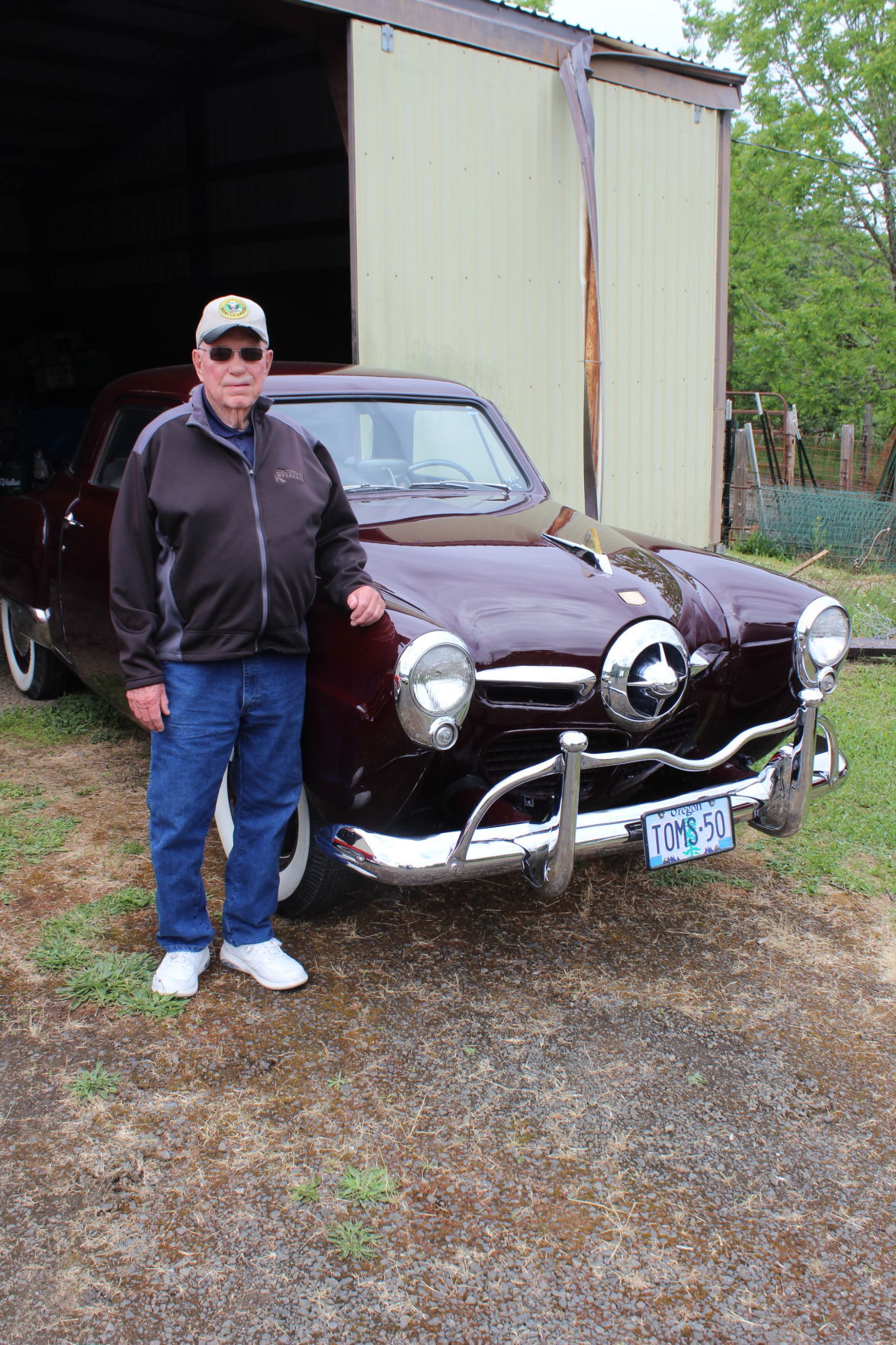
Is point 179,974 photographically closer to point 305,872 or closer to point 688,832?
point 305,872

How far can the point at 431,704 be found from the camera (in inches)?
102

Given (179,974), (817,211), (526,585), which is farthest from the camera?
(817,211)

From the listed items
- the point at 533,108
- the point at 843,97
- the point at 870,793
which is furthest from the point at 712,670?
the point at 843,97

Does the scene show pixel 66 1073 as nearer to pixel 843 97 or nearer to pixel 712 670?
pixel 712 670

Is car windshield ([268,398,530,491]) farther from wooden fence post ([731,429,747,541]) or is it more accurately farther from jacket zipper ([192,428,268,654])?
wooden fence post ([731,429,747,541])

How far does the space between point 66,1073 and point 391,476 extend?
2.16 m

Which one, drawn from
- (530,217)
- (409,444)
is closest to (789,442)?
(530,217)

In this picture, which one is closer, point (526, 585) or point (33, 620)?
point (526, 585)

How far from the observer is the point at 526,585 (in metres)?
3.02

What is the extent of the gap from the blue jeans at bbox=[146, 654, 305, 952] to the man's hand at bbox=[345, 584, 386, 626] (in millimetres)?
205

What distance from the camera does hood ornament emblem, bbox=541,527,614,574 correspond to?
3.23m

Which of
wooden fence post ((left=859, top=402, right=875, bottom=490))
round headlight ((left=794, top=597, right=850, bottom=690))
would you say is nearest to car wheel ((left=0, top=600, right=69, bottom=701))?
round headlight ((left=794, top=597, right=850, bottom=690))

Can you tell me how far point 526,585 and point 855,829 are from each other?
1874 mm

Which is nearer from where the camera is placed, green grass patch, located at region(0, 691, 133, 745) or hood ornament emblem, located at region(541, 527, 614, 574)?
hood ornament emblem, located at region(541, 527, 614, 574)
